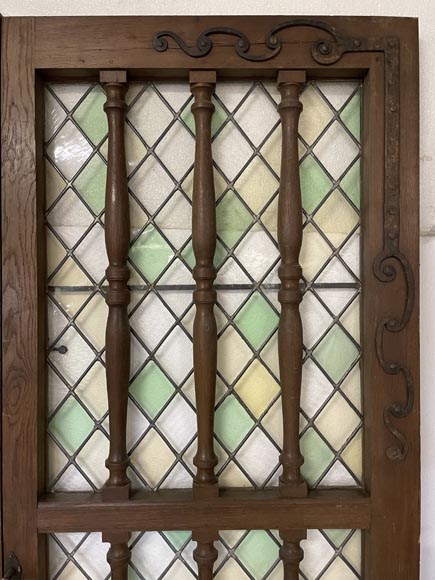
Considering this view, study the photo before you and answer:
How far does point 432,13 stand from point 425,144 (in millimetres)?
186

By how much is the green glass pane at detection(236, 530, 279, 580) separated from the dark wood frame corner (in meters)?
0.05

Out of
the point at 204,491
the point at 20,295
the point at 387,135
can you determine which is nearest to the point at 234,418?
the point at 204,491

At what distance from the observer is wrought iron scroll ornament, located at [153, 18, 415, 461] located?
684 millimetres

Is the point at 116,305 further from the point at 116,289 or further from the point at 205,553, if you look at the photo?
the point at 205,553

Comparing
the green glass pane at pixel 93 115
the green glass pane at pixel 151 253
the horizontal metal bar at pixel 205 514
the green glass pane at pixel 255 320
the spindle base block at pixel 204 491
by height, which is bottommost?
the horizontal metal bar at pixel 205 514

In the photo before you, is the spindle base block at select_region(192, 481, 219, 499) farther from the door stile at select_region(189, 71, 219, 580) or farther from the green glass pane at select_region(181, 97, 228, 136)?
the green glass pane at select_region(181, 97, 228, 136)

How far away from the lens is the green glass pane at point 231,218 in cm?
73

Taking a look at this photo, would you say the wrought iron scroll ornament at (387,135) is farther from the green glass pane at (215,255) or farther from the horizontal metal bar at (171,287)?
the green glass pane at (215,255)

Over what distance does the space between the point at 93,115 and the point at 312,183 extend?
328 millimetres

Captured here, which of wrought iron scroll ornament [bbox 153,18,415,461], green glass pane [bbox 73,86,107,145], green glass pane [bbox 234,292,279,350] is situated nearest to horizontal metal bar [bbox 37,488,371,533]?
wrought iron scroll ornament [bbox 153,18,415,461]

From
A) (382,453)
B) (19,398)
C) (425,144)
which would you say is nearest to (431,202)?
(425,144)

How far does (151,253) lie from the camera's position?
726mm

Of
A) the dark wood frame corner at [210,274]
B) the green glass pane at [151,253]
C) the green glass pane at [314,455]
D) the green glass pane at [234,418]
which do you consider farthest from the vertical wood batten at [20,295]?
the green glass pane at [314,455]

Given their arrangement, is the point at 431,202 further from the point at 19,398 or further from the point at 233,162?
the point at 19,398
